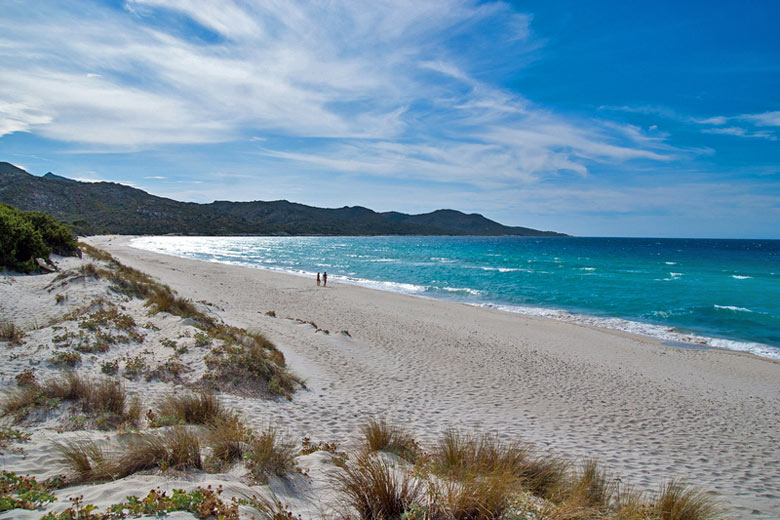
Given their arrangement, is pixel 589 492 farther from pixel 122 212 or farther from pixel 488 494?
pixel 122 212

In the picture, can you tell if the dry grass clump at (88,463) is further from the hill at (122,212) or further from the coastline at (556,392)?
the hill at (122,212)

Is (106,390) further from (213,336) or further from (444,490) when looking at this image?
(444,490)

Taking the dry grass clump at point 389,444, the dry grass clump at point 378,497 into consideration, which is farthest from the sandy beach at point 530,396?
the dry grass clump at point 389,444

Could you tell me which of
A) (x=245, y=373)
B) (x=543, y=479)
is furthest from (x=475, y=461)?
(x=245, y=373)

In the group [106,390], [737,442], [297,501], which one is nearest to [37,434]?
[106,390]

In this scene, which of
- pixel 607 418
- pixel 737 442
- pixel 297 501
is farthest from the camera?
pixel 607 418

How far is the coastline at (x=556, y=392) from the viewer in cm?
666

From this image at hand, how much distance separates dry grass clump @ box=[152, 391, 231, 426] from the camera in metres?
5.30

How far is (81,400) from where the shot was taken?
544cm

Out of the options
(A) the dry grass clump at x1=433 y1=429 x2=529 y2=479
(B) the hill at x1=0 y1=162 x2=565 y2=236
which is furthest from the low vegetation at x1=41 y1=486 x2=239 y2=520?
(B) the hill at x1=0 y1=162 x2=565 y2=236

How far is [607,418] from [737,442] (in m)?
2.26

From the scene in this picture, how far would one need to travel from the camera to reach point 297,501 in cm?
375

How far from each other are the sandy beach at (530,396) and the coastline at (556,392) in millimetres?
39

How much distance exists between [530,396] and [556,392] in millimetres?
954
